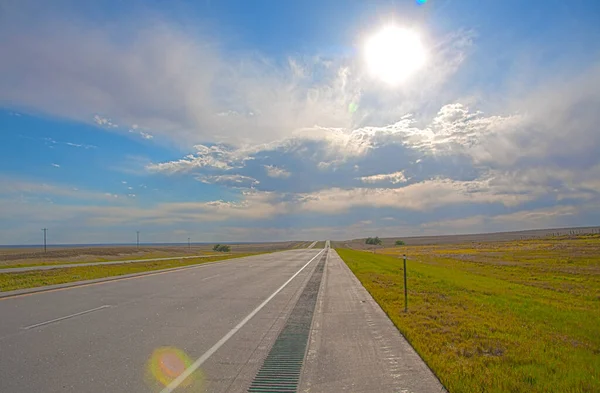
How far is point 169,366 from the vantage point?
21.8 feet

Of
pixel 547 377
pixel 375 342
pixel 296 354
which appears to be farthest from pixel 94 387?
pixel 547 377

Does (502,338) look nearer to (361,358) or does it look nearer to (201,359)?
(361,358)

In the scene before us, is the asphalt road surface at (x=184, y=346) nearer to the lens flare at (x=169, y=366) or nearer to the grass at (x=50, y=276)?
the lens flare at (x=169, y=366)

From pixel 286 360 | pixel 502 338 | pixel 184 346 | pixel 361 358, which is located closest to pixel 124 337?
pixel 184 346

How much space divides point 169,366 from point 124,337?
8.50 feet

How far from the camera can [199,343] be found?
8281 millimetres

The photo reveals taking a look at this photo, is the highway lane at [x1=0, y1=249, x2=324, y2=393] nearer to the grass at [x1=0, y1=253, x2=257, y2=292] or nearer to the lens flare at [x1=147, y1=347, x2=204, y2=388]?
the lens flare at [x1=147, y1=347, x2=204, y2=388]

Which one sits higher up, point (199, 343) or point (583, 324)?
point (199, 343)

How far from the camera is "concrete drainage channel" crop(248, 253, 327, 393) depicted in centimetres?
593

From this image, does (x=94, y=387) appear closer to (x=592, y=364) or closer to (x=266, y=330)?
(x=266, y=330)

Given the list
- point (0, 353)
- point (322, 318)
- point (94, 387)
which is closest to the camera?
point (94, 387)

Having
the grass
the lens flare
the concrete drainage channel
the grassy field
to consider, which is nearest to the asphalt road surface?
the lens flare

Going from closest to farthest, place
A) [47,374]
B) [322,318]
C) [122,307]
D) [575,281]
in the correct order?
[47,374] < [322,318] < [122,307] < [575,281]

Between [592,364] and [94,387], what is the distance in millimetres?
8222
